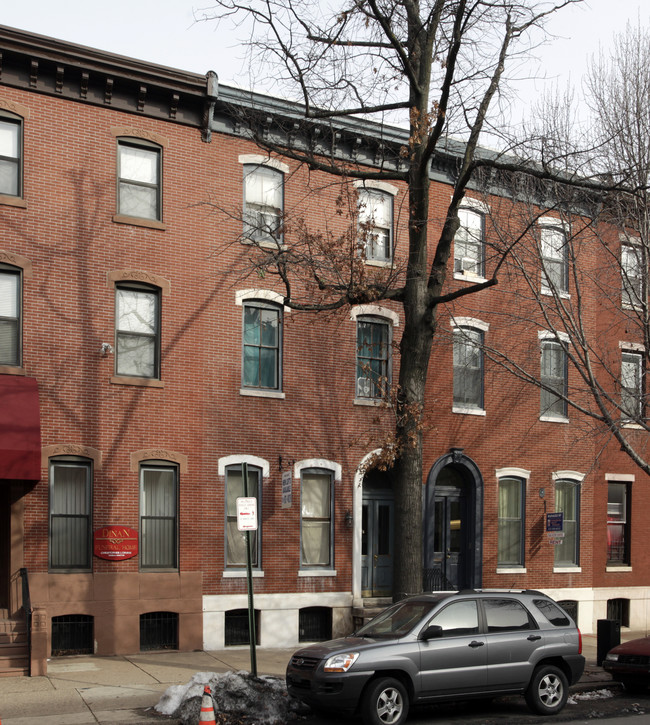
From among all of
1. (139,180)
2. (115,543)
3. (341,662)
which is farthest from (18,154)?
(341,662)

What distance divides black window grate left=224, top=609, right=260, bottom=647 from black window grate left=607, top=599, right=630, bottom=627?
34.7 feet

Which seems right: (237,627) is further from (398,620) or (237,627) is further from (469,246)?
(469,246)

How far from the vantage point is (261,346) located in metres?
19.5

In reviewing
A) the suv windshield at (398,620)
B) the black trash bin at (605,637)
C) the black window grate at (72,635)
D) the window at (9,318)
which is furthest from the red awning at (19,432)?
the black trash bin at (605,637)

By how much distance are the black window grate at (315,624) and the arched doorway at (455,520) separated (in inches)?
117

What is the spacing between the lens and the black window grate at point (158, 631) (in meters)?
17.7

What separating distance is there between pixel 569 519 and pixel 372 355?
7422 millimetres

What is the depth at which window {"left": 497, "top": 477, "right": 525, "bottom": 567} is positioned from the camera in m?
22.7

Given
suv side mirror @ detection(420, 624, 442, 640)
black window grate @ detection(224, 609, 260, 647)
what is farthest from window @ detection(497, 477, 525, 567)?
suv side mirror @ detection(420, 624, 442, 640)

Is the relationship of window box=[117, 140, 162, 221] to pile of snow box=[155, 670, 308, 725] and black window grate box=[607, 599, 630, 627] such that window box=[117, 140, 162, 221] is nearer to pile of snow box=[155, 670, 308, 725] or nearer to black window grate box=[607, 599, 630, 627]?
pile of snow box=[155, 670, 308, 725]

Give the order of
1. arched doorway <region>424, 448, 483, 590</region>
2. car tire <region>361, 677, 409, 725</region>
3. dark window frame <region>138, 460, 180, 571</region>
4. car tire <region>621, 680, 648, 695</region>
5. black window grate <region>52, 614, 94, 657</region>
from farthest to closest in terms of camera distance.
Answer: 1. arched doorway <region>424, 448, 483, 590</region>
2. dark window frame <region>138, 460, 180, 571</region>
3. black window grate <region>52, 614, 94, 657</region>
4. car tire <region>621, 680, 648, 695</region>
5. car tire <region>361, 677, 409, 725</region>

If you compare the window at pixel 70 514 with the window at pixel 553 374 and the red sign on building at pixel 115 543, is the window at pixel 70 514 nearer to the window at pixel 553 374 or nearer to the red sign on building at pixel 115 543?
the red sign on building at pixel 115 543

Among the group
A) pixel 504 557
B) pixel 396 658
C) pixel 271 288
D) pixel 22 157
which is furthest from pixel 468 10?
pixel 504 557

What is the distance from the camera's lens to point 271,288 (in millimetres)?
19641
